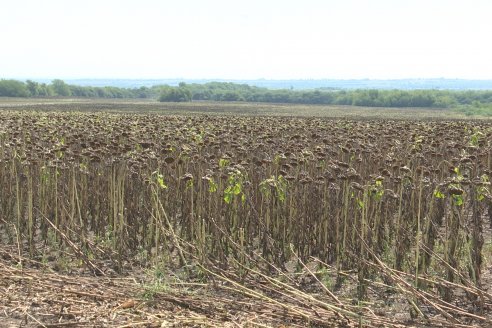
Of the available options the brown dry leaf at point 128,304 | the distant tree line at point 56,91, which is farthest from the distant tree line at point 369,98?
the brown dry leaf at point 128,304

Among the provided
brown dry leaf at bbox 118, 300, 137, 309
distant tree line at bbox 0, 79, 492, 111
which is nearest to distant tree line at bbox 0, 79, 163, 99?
distant tree line at bbox 0, 79, 492, 111

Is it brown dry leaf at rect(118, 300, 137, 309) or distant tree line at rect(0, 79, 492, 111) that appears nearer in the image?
brown dry leaf at rect(118, 300, 137, 309)

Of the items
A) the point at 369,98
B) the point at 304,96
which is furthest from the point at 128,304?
the point at 304,96

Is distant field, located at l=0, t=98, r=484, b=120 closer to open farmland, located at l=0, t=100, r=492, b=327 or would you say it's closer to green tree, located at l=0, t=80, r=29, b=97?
green tree, located at l=0, t=80, r=29, b=97

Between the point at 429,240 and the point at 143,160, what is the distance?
399 cm

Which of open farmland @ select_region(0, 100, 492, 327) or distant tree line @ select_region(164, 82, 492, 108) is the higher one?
open farmland @ select_region(0, 100, 492, 327)

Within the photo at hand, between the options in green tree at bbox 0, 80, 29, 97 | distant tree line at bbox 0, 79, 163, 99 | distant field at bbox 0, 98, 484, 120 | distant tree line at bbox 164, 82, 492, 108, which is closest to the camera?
distant field at bbox 0, 98, 484, 120

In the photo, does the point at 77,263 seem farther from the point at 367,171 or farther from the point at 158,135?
the point at 158,135

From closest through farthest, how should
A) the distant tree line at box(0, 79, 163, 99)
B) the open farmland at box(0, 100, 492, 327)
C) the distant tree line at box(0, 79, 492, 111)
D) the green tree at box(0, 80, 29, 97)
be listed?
1. the open farmland at box(0, 100, 492, 327)
2. the distant tree line at box(0, 79, 492, 111)
3. the green tree at box(0, 80, 29, 97)
4. the distant tree line at box(0, 79, 163, 99)

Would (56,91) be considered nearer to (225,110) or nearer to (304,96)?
(304,96)

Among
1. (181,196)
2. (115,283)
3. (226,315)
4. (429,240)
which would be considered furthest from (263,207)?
(226,315)

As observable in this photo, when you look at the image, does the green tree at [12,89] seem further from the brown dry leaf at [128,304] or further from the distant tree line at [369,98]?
the brown dry leaf at [128,304]

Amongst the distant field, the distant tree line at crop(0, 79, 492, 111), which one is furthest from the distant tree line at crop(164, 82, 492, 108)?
the distant field

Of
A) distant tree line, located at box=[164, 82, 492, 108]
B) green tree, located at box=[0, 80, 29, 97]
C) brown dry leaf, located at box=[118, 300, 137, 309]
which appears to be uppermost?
brown dry leaf, located at box=[118, 300, 137, 309]
